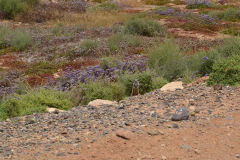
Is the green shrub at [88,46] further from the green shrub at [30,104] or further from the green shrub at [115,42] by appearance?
the green shrub at [30,104]

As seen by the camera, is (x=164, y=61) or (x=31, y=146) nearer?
(x=31, y=146)

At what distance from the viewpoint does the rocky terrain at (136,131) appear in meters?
4.06

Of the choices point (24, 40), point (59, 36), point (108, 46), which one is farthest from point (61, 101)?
point (59, 36)

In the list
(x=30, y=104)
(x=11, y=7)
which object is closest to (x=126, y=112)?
(x=30, y=104)

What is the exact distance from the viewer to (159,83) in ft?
25.6

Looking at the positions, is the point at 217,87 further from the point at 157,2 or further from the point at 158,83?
the point at 157,2

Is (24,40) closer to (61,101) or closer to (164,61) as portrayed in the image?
(164,61)

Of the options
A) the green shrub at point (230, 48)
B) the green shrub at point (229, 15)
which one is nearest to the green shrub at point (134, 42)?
the green shrub at point (230, 48)

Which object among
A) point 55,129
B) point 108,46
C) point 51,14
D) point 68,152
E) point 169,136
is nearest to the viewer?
point 68,152

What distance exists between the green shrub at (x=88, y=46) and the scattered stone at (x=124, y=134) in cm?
883

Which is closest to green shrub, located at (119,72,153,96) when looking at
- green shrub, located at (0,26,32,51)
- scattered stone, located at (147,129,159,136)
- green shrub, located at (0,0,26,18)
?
scattered stone, located at (147,129,159,136)

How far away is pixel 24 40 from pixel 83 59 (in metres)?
3.27

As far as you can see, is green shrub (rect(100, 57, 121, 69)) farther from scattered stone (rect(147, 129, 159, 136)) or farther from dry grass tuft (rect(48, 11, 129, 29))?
dry grass tuft (rect(48, 11, 129, 29))

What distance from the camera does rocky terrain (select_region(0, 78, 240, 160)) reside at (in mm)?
4059
